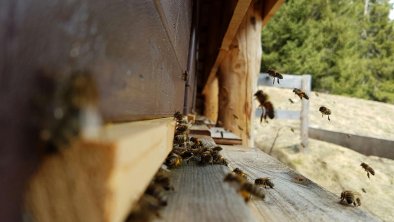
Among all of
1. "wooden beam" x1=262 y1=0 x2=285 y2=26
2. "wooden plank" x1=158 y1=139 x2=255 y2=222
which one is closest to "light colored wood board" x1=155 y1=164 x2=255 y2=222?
"wooden plank" x1=158 y1=139 x2=255 y2=222

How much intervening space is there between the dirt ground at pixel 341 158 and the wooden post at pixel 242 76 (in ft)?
6.92

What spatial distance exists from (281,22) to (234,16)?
65.6 ft

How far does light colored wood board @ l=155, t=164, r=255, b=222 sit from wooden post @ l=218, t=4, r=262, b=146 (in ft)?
12.6

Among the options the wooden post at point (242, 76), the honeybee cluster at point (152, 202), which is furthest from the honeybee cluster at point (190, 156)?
the wooden post at point (242, 76)

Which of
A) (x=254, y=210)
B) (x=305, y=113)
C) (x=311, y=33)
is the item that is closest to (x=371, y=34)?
(x=311, y=33)

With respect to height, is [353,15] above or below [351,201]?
above

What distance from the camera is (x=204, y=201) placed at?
1020mm

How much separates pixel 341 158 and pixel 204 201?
35.6 ft

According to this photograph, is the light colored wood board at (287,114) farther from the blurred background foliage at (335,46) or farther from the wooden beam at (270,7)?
the blurred background foliage at (335,46)

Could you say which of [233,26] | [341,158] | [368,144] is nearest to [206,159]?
[233,26]

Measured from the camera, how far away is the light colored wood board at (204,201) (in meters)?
0.89

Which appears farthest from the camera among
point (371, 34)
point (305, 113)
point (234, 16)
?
point (371, 34)

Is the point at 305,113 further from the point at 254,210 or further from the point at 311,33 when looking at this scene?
the point at 311,33

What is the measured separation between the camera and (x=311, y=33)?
917 inches
